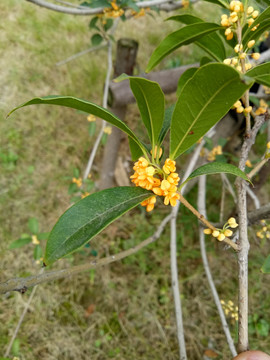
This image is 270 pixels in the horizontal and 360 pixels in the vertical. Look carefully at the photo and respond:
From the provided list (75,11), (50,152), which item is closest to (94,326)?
(50,152)

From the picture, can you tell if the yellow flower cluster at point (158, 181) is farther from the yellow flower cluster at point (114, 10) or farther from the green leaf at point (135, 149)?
the yellow flower cluster at point (114, 10)

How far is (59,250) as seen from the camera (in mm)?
568

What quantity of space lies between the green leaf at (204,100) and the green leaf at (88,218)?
13 cm

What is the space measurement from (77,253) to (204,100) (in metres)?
1.93

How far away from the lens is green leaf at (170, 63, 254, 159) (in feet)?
1.55

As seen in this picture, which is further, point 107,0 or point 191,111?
point 107,0

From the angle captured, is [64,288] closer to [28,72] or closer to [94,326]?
[94,326]

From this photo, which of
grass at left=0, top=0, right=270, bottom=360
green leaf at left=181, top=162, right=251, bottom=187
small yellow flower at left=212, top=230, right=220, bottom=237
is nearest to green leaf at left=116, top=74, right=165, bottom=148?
green leaf at left=181, top=162, right=251, bottom=187

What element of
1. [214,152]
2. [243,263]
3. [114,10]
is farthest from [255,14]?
[214,152]

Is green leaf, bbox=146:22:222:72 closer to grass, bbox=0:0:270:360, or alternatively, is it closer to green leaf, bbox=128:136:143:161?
green leaf, bbox=128:136:143:161

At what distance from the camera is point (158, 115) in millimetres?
645

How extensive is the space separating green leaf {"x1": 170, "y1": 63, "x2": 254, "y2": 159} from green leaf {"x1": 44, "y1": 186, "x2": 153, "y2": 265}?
133 mm

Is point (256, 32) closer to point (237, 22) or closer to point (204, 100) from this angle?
point (237, 22)

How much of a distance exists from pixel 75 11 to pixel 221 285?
2.05 m
